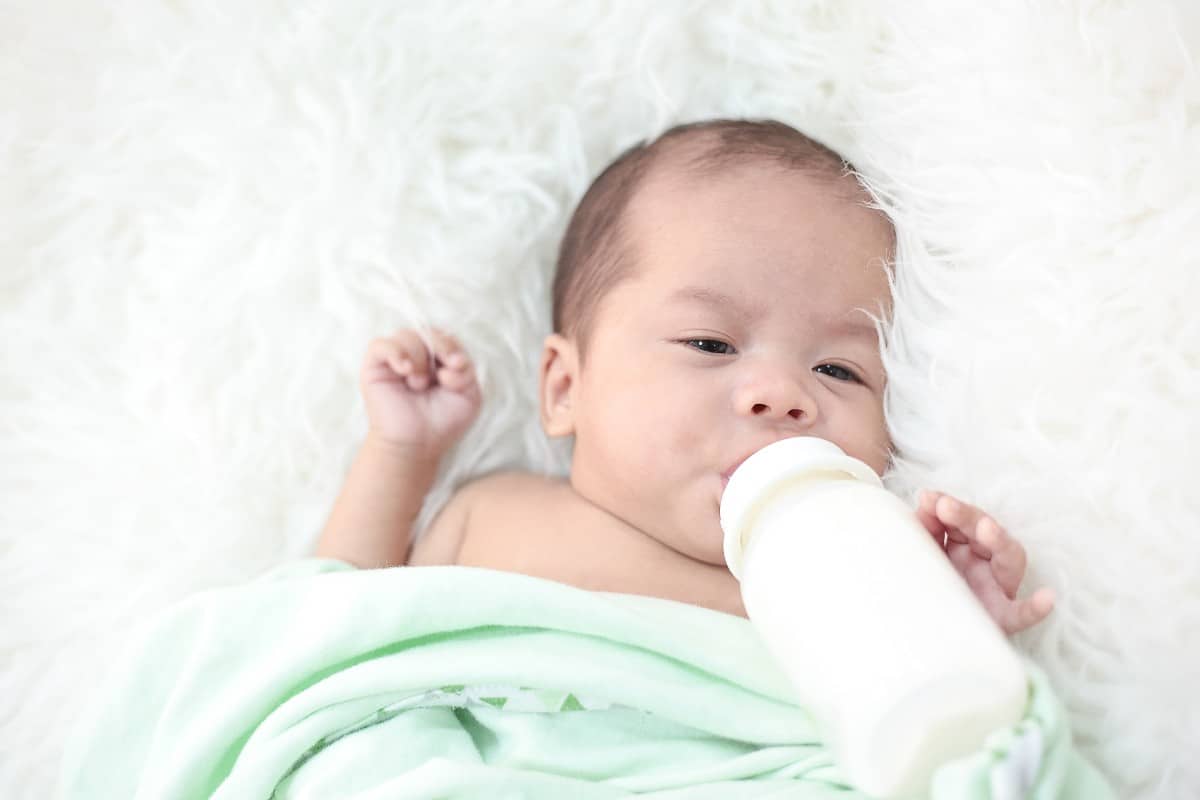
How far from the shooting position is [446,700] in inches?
40.0

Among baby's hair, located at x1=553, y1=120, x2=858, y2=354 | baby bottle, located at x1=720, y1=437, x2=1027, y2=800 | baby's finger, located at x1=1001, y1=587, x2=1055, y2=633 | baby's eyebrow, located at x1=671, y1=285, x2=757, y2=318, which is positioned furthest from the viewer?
baby's hair, located at x1=553, y1=120, x2=858, y2=354

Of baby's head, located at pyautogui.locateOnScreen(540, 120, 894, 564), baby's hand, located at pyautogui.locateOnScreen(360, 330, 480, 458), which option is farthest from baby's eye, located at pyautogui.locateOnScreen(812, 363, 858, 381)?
baby's hand, located at pyautogui.locateOnScreen(360, 330, 480, 458)

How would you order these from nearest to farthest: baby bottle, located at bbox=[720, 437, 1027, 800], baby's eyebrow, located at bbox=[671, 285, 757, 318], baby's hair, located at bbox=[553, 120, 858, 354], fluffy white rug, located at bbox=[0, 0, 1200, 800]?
baby bottle, located at bbox=[720, 437, 1027, 800] → fluffy white rug, located at bbox=[0, 0, 1200, 800] → baby's eyebrow, located at bbox=[671, 285, 757, 318] → baby's hair, located at bbox=[553, 120, 858, 354]

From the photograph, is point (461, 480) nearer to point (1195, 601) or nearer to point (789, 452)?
point (789, 452)

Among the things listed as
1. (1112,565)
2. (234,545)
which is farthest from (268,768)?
(1112,565)

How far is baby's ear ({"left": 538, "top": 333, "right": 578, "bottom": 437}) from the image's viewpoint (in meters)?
1.31

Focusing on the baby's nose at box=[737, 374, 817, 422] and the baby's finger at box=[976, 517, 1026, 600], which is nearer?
the baby's finger at box=[976, 517, 1026, 600]

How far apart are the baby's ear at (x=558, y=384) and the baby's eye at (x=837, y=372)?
298 mm

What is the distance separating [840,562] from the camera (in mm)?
744

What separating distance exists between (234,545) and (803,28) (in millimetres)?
911

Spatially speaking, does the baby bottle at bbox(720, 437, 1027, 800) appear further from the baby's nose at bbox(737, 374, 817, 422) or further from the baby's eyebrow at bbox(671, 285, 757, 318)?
the baby's eyebrow at bbox(671, 285, 757, 318)

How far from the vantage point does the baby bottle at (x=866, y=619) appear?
665 millimetres

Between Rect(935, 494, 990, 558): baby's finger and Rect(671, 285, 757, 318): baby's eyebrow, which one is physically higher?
Rect(671, 285, 757, 318): baby's eyebrow

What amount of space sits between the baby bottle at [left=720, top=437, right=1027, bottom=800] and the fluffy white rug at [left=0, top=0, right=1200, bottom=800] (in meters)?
0.31
